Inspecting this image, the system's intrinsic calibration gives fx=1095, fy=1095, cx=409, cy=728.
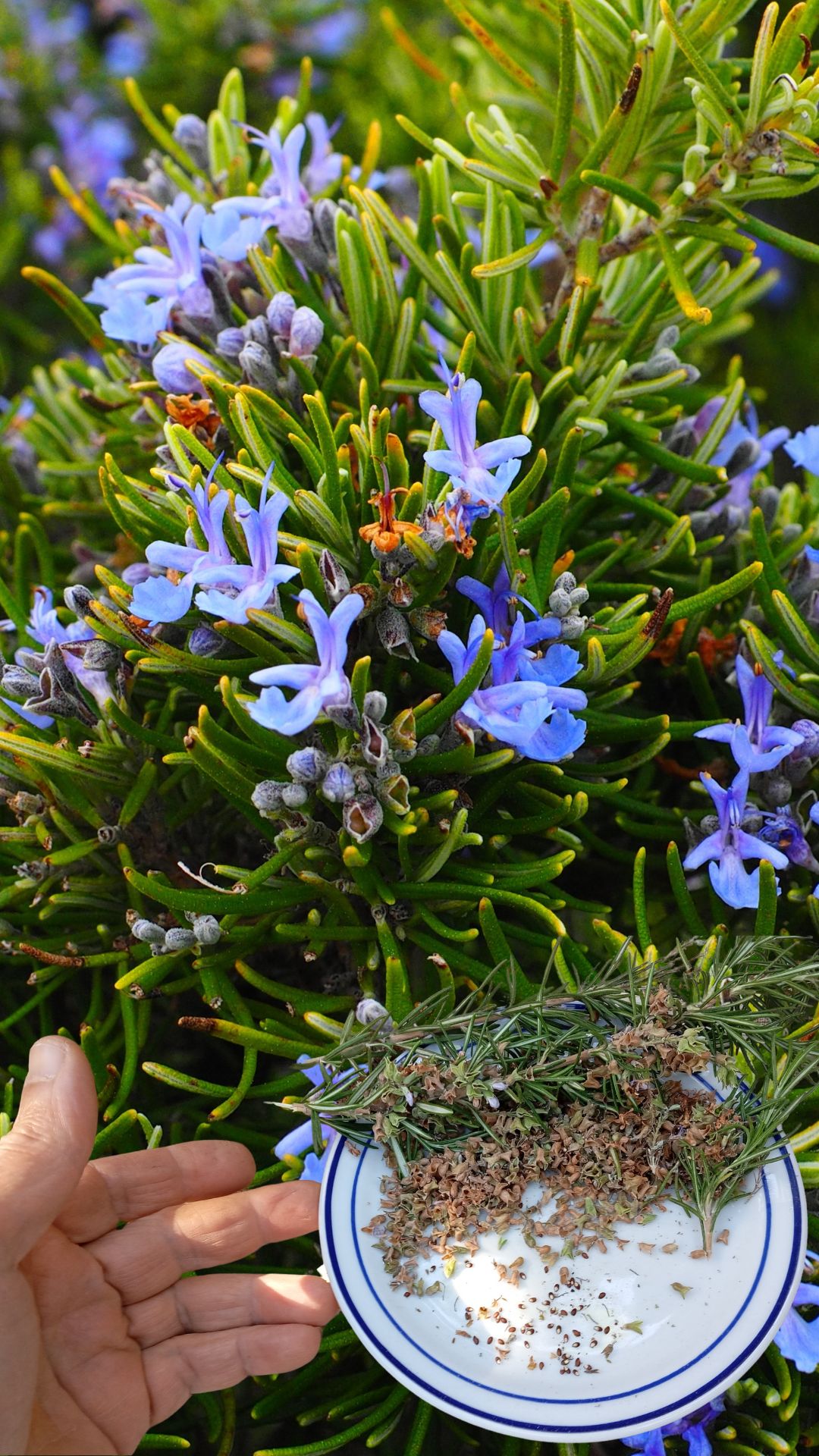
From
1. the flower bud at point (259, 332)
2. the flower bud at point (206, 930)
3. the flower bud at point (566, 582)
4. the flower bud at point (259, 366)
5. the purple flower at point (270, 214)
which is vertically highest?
the purple flower at point (270, 214)

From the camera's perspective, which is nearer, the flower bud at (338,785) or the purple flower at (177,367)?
the flower bud at (338,785)

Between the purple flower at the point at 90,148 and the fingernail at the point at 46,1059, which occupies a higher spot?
the purple flower at the point at 90,148

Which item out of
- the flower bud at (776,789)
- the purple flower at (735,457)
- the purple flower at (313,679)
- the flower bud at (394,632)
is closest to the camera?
the purple flower at (313,679)

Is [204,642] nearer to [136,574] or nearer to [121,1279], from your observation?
[136,574]

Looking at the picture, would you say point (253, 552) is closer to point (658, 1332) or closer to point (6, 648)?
point (6, 648)

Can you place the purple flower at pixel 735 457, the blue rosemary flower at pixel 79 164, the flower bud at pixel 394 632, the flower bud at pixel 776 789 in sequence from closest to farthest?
1. the flower bud at pixel 394 632
2. the flower bud at pixel 776 789
3. the purple flower at pixel 735 457
4. the blue rosemary flower at pixel 79 164

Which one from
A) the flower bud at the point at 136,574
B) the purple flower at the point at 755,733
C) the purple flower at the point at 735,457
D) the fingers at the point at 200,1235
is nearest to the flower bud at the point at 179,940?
the fingers at the point at 200,1235

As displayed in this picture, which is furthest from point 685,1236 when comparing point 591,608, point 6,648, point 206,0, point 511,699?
point 206,0

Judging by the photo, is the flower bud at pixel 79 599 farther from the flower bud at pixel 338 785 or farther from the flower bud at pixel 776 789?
the flower bud at pixel 776 789
